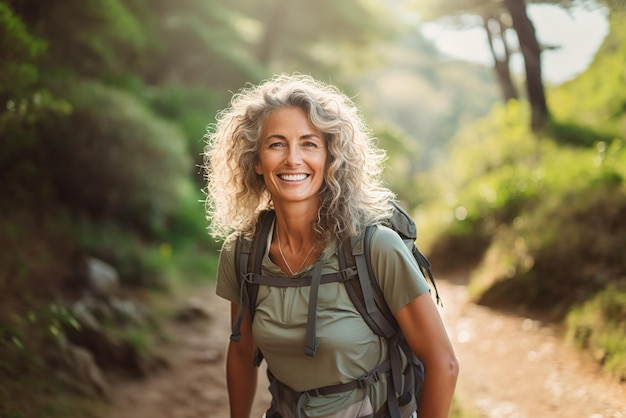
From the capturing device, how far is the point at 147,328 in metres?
5.00

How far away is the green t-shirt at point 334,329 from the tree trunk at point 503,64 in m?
7.32

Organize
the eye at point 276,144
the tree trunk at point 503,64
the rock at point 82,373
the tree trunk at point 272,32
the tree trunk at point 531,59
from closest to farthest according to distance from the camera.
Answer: the eye at point 276,144
the rock at point 82,373
the tree trunk at point 531,59
the tree trunk at point 503,64
the tree trunk at point 272,32

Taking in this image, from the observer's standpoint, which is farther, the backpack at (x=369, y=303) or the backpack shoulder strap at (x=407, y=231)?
the backpack shoulder strap at (x=407, y=231)

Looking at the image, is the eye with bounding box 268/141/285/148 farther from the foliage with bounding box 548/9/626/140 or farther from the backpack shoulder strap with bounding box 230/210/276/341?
the foliage with bounding box 548/9/626/140

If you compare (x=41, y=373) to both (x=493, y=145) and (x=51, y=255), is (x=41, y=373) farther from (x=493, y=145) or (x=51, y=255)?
(x=493, y=145)

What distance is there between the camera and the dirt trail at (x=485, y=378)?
3.11m

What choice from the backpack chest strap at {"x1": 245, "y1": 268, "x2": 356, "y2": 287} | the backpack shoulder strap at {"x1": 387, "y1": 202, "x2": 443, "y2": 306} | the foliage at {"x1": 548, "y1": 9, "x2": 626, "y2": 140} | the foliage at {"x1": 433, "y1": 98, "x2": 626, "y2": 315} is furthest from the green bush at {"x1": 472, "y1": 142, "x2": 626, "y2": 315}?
the backpack chest strap at {"x1": 245, "y1": 268, "x2": 356, "y2": 287}

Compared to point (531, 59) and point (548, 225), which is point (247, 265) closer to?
point (548, 225)

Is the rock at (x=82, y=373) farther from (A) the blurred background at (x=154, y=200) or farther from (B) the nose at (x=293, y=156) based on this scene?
(B) the nose at (x=293, y=156)

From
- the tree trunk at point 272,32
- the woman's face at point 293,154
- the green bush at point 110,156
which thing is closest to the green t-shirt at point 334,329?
the woman's face at point 293,154

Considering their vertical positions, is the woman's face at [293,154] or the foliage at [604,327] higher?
the woman's face at [293,154]

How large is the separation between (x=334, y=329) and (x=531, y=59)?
5344 mm

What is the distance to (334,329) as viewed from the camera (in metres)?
1.67

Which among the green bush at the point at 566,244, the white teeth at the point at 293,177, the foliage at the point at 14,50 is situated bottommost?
the white teeth at the point at 293,177
